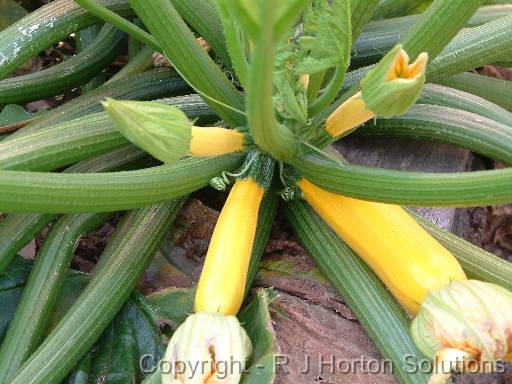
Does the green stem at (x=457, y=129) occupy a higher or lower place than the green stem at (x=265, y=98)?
higher

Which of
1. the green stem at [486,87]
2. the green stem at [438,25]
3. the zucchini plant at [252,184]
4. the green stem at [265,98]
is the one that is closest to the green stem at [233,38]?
the zucchini plant at [252,184]

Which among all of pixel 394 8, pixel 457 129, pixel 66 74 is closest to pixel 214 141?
pixel 457 129

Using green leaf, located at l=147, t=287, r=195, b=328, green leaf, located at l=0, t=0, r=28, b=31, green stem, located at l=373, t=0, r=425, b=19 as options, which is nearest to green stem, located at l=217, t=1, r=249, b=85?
green leaf, located at l=147, t=287, r=195, b=328

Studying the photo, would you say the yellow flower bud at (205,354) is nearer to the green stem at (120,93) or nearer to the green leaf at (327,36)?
the green leaf at (327,36)

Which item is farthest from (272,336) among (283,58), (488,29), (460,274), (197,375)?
(488,29)

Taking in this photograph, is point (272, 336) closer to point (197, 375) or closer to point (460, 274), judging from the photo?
point (197, 375)
